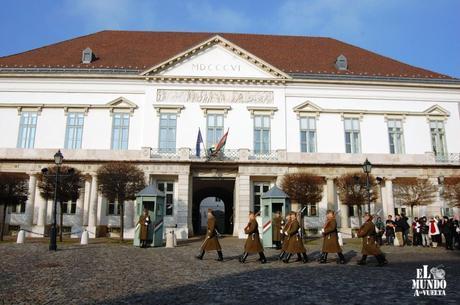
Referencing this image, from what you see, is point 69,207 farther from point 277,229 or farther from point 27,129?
point 277,229

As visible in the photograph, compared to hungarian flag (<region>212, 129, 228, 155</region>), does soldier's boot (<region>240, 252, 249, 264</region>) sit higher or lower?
lower

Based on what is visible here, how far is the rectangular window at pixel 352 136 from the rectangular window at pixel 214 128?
31.1ft

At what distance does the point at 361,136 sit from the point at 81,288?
25.3m

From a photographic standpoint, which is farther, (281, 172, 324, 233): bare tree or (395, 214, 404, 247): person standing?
(281, 172, 324, 233): bare tree

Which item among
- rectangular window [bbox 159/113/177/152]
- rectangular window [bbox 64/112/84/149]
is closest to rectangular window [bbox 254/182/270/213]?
rectangular window [bbox 159/113/177/152]

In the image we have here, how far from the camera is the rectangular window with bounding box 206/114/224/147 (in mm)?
28891

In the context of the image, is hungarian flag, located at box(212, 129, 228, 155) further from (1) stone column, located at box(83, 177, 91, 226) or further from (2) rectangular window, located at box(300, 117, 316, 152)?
(1) stone column, located at box(83, 177, 91, 226)

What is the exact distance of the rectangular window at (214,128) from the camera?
28891 mm

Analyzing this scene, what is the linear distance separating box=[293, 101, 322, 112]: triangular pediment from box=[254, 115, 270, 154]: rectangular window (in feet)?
7.78

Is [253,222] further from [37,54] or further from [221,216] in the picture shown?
[221,216]

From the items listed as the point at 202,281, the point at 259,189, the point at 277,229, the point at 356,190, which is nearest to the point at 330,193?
the point at 356,190

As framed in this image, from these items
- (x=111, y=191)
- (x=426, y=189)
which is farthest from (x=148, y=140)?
(x=426, y=189)

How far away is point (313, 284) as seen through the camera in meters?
9.11

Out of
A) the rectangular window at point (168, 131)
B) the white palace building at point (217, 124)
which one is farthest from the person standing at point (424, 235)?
the rectangular window at point (168, 131)
